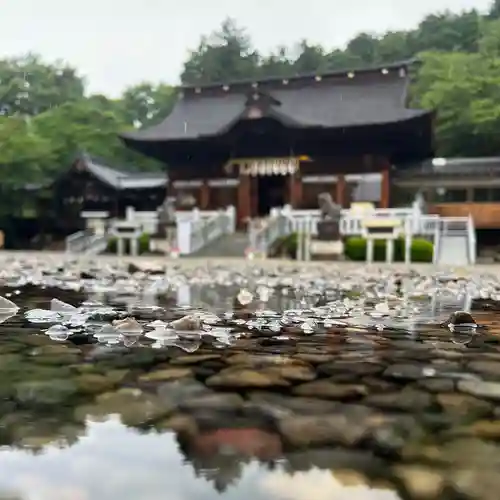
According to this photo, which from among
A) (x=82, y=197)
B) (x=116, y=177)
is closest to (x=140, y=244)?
(x=116, y=177)

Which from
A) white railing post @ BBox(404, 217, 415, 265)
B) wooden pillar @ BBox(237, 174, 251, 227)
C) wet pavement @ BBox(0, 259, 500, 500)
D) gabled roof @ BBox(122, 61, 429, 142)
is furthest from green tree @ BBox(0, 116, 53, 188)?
wet pavement @ BBox(0, 259, 500, 500)

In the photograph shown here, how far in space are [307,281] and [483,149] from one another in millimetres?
23599

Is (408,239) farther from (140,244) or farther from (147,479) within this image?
(147,479)

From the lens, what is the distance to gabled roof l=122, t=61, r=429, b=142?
22.5 metres

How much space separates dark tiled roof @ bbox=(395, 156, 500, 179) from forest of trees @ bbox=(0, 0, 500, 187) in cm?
328

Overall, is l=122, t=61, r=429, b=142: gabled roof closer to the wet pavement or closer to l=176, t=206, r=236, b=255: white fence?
l=176, t=206, r=236, b=255: white fence

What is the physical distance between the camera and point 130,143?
2380 centimetres

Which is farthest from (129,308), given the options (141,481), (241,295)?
(141,481)

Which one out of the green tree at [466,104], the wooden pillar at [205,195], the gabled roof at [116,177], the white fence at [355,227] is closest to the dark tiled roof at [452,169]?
the green tree at [466,104]

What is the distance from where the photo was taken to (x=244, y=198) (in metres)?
23.2

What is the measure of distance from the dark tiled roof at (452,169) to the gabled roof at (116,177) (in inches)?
404

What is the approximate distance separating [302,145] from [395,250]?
696 cm

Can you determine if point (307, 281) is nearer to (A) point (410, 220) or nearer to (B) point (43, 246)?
(A) point (410, 220)

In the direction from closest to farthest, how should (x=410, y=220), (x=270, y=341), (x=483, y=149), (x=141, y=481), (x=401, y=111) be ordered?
(x=141, y=481), (x=270, y=341), (x=410, y=220), (x=401, y=111), (x=483, y=149)
